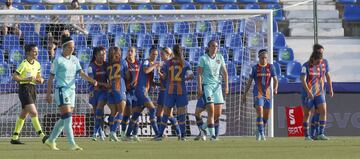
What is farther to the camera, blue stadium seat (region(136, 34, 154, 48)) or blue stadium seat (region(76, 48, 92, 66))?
blue stadium seat (region(136, 34, 154, 48))

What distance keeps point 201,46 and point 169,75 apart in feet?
16.4

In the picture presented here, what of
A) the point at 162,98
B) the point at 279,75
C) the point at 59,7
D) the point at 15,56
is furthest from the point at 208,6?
the point at 162,98

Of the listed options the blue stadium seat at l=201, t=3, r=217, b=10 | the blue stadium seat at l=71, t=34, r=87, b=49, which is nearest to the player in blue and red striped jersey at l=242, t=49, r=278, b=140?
the blue stadium seat at l=71, t=34, r=87, b=49

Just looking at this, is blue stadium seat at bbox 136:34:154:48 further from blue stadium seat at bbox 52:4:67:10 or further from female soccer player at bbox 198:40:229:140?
female soccer player at bbox 198:40:229:140

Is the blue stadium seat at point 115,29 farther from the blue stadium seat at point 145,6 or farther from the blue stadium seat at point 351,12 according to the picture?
the blue stadium seat at point 351,12

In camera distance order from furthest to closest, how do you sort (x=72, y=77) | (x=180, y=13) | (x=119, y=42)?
(x=119, y=42)
(x=180, y=13)
(x=72, y=77)

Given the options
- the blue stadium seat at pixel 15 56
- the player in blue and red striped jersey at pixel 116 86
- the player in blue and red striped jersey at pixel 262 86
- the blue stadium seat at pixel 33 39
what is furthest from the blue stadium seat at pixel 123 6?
the player in blue and red striped jersey at pixel 262 86

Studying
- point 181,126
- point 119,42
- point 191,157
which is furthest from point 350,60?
point 191,157

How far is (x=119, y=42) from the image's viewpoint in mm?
23453

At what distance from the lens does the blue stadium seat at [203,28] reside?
23.2 m

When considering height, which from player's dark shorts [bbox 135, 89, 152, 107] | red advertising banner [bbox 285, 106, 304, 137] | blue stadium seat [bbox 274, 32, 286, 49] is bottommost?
red advertising banner [bbox 285, 106, 304, 137]

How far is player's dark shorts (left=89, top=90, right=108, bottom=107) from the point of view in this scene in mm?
19312

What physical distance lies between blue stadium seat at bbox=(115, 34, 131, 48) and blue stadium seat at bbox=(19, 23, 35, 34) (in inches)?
82.6

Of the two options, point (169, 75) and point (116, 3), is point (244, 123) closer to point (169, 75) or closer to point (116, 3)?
point (169, 75)
